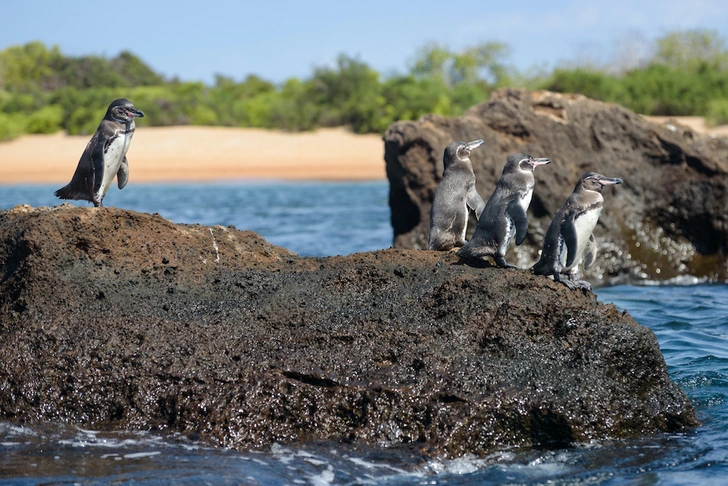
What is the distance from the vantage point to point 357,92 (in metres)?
40.9

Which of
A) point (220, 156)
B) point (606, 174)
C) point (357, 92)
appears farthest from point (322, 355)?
point (357, 92)

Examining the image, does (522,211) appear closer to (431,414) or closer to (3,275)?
(431,414)

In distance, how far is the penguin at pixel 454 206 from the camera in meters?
7.68

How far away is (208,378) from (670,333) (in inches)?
204

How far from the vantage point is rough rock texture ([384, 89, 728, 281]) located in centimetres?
1133

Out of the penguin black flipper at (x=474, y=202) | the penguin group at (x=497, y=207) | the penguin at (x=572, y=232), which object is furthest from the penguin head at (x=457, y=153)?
the penguin at (x=572, y=232)

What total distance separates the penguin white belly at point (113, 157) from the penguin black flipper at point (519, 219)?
3.13m

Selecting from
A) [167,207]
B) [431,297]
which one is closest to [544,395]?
[431,297]

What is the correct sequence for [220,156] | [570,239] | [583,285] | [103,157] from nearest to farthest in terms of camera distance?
[583,285], [570,239], [103,157], [220,156]

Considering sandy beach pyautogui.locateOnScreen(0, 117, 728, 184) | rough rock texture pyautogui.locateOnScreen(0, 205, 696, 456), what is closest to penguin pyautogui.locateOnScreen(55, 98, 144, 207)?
rough rock texture pyautogui.locateOnScreen(0, 205, 696, 456)

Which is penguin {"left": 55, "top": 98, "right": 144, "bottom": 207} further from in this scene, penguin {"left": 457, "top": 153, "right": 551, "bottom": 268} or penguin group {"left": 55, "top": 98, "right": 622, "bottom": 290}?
penguin {"left": 457, "top": 153, "right": 551, "bottom": 268}

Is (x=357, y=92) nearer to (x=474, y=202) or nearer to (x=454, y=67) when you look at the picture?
(x=454, y=67)

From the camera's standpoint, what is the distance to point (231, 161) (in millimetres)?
36719

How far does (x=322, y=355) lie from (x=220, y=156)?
3295 centimetres
